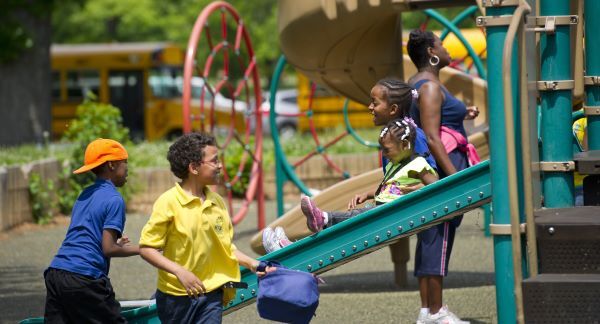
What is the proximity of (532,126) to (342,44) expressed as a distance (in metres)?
3.90

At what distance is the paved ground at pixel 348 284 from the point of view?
295 inches

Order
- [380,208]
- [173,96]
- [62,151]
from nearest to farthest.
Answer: [380,208] < [62,151] < [173,96]

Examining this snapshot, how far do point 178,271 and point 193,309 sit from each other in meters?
0.21

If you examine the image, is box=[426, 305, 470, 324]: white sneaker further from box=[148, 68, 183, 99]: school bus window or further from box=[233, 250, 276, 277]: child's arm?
box=[148, 68, 183, 99]: school bus window

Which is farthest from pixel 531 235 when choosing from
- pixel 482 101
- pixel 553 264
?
pixel 482 101

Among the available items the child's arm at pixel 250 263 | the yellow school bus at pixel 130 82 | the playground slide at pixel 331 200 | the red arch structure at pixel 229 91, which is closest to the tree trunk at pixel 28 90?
the red arch structure at pixel 229 91

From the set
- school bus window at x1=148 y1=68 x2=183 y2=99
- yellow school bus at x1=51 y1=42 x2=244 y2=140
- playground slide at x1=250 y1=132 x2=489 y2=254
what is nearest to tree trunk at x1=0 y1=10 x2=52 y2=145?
yellow school bus at x1=51 y1=42 x2=244 y2=140

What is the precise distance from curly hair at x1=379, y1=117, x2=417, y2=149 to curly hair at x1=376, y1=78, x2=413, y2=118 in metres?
0.13

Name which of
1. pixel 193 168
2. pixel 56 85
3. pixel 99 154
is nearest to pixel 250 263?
pixel 193 168

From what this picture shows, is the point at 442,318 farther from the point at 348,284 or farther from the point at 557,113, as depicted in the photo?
the point at 348,284

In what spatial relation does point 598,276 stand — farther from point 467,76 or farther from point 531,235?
point 467,76

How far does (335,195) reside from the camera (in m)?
8.39

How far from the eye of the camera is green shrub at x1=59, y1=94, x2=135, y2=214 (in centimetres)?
1328

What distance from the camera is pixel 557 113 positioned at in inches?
215
